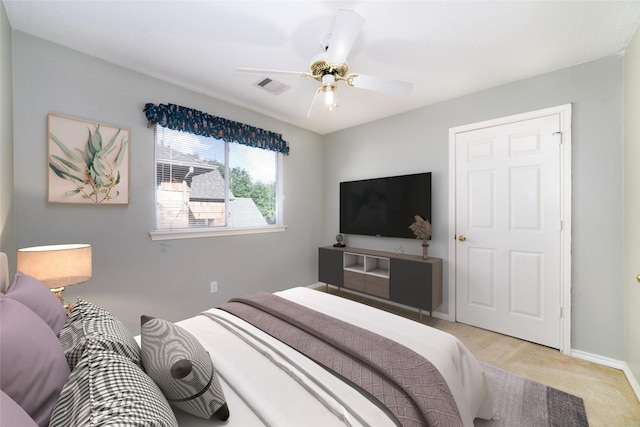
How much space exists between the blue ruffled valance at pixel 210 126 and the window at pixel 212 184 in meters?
0.11

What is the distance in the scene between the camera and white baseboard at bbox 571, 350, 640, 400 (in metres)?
1.77

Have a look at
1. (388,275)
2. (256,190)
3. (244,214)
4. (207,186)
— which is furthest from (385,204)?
(207,186)

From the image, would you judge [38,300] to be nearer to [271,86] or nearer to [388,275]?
[271,86]

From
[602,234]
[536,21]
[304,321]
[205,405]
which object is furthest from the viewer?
[602,234]

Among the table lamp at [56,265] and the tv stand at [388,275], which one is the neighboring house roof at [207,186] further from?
the tv stand at [388,275]

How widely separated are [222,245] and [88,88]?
5.85 feet

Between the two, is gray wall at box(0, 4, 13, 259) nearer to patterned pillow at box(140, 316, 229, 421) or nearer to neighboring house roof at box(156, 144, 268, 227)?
neighboring house roof at box(156, 144, 268, 227)

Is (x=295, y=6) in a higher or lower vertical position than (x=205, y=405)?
higher

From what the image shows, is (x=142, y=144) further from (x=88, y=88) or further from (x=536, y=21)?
(x=536, y=21)

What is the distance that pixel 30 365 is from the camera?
2.27ft

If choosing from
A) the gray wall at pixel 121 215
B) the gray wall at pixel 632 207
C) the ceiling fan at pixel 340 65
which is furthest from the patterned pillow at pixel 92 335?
the gray wall at pixel 632 207

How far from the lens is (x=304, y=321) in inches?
56.7

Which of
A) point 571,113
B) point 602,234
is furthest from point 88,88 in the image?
point 602,234

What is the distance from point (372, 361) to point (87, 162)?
251 cm
